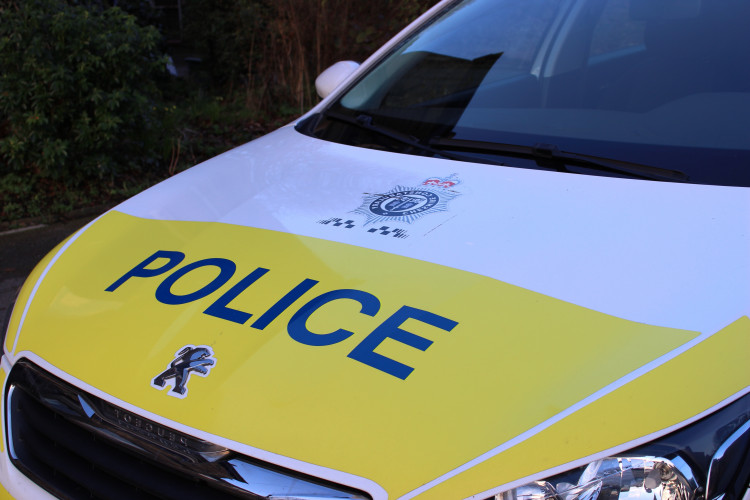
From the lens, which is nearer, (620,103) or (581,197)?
(581,197)

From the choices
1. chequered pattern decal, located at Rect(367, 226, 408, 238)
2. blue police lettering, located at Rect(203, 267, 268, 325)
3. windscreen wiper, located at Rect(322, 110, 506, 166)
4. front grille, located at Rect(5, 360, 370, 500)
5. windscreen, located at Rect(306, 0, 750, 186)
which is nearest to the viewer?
front grille, located at Rect(5, 360, 370, 500)

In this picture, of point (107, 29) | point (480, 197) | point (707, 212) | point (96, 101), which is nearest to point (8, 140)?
point (96, 101)

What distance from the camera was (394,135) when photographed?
89.3 inches

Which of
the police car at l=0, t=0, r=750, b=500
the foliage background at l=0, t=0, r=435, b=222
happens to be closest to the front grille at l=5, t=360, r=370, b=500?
the police car at l=0, t=0, r=750, b=500

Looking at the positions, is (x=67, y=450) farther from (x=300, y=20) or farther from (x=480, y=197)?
(x=300, y=20)

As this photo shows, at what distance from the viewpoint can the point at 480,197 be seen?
5.89 ft

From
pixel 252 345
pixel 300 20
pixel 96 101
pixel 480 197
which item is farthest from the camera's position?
pixel 300 20

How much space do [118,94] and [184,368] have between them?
147 inches

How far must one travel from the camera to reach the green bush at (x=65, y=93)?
4504mm

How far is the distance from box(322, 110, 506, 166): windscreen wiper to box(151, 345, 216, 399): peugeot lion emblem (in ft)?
3.31

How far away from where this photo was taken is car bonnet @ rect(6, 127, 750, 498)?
1188mm

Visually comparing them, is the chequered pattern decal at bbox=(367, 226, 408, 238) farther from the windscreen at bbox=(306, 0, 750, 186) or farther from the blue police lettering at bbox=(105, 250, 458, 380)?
the windscreen at bbox=(306, 0, 750, 186)

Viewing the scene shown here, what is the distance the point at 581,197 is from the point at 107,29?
4229mm

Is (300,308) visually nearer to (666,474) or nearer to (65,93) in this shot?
(666,474)
